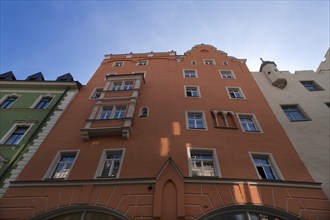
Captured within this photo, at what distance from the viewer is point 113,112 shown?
1689 cm

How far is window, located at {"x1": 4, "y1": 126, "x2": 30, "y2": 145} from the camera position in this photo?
15.4 m

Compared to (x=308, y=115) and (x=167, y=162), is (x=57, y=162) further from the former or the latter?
(x=308, y=115)

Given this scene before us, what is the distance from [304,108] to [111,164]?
15407 millimetres

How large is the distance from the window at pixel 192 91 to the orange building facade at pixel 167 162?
0.05 metres

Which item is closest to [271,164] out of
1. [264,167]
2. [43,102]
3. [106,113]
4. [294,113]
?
[264,167]

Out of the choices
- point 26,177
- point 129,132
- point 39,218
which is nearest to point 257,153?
point 129,132

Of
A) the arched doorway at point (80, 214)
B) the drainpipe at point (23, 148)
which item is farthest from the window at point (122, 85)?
the arched doorway at point (80, 214)

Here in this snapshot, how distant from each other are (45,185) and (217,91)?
14958 millimetres

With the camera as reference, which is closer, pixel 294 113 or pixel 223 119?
pixel 223 119

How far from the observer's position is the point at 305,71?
2214cm

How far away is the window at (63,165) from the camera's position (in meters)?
13.1

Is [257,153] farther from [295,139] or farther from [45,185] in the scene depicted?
[45,185]

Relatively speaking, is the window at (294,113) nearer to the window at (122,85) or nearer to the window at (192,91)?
the window at (192,91)

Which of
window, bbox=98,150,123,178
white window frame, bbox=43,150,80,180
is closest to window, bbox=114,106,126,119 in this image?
window, bbox=98,150,123,178
